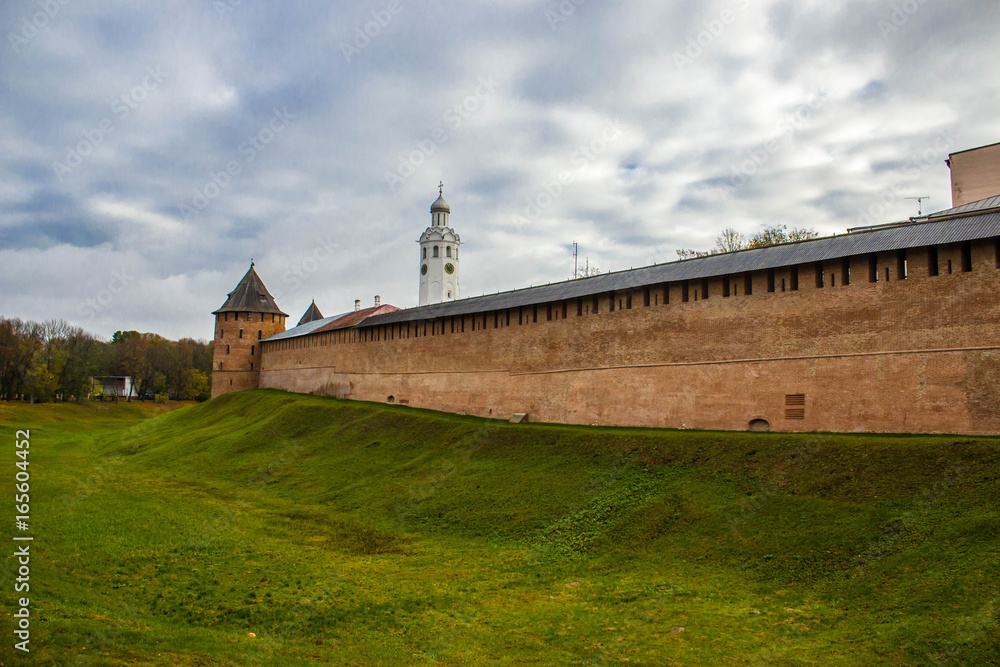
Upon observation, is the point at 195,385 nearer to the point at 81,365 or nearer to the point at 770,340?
the point at 81,365

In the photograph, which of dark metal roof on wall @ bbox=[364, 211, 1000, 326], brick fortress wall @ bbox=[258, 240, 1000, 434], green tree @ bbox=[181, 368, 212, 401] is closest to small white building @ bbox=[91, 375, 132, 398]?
green tree @ bbox=[181, 368, 212, 401]

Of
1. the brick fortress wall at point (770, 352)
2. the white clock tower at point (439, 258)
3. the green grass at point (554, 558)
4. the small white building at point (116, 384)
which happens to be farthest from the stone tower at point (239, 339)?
the small white building at point (116, 384)

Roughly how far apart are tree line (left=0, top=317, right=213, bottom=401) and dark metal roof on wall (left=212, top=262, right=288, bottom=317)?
18.4 metres

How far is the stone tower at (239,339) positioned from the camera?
4403 cm

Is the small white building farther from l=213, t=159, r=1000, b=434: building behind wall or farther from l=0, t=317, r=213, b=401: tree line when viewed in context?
l=213, t=159, r=1000, b=434: building behind wall

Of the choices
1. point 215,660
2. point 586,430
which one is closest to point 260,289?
point 586,430

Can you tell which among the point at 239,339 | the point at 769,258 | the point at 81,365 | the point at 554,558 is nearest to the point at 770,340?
the point at 769,258

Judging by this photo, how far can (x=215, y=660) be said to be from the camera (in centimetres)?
704

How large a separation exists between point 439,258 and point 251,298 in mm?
13555

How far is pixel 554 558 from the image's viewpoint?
12.2 metres

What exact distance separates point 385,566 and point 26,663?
671cm

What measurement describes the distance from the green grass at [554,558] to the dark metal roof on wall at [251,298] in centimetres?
2641

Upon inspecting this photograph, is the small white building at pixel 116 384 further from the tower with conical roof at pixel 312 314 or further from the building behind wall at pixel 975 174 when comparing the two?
the building behind wall at pixel 975 174

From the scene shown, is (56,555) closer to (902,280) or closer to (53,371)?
(902,280)
